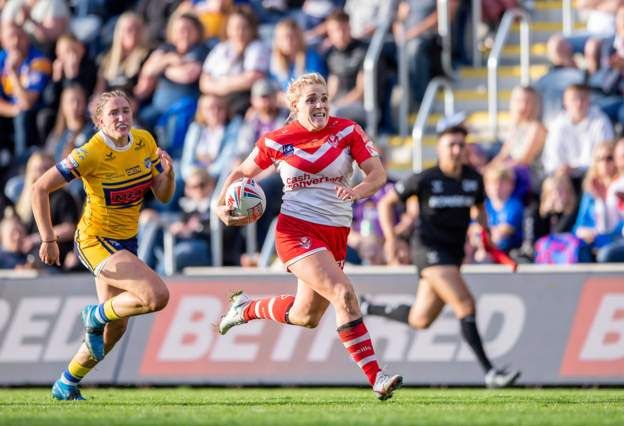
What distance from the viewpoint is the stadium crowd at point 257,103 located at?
16844 mm

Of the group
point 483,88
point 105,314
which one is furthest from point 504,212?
point 105,314

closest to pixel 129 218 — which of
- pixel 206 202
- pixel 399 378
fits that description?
pixel 399 378

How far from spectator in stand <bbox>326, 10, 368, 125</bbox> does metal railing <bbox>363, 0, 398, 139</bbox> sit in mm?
163

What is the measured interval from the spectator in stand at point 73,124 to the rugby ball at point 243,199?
802 cm

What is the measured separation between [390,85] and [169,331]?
193 inches

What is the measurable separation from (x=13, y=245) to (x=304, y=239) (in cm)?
725

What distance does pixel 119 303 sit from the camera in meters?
12.3

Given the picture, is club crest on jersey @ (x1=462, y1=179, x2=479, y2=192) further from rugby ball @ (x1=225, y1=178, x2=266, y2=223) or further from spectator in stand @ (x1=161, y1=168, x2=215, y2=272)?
rugby ball @ (x1=225, y1=178, x2=266, y2=223)

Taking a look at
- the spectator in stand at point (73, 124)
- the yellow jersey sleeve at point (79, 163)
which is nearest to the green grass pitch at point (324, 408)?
the yellow jersey sleeve at point (79, 163)

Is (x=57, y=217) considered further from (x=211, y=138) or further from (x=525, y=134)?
(x=525, y=134)

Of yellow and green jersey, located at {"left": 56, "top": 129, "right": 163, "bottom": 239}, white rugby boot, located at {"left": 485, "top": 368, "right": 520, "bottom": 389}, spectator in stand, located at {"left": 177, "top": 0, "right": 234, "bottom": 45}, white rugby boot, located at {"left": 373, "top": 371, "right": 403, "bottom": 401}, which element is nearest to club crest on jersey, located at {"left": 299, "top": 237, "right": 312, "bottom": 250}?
white rugby boot, located at {"left": 373, "top": 371, "right": 403, "bottom": 401}

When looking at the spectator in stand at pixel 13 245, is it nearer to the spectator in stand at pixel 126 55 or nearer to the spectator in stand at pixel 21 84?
the spectator in stand at pixel 21 84

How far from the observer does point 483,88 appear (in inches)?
778

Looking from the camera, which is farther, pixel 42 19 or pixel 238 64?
pixel 42 19
